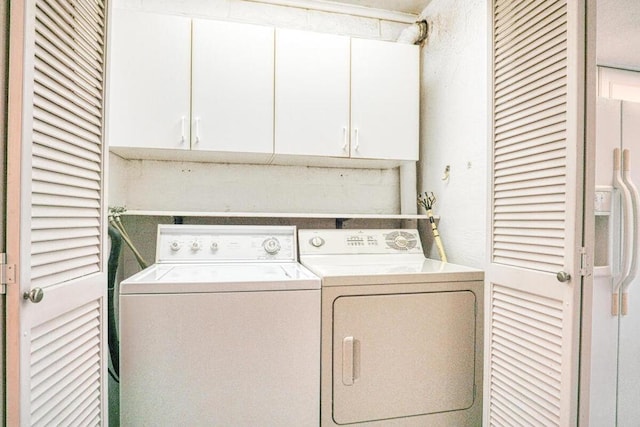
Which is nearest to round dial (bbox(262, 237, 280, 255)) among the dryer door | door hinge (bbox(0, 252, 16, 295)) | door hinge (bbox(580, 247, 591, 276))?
the dryer door

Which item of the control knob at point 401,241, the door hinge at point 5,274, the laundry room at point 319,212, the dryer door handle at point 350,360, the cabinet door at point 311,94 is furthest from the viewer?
the control knob at point 401,241

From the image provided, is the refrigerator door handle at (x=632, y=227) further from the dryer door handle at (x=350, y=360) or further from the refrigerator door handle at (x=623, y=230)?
the dryer door handle at (x=350, y=360)

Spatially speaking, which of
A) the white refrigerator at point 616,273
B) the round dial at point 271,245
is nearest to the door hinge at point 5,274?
the round dial at point 271,245

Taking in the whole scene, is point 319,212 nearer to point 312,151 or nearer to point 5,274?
point 312,151

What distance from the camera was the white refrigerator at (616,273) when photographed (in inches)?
64.5

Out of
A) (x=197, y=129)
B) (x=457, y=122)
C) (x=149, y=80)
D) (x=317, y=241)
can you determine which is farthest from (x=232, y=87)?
(x=457, y=122)

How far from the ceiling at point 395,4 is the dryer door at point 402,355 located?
189 centimetres

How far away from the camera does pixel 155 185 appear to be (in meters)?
2.26

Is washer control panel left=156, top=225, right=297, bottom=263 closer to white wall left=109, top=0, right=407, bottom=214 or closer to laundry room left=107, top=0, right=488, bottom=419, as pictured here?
laundry room left=107, top=0, right=488, bottom=419

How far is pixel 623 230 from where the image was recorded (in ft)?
5.40

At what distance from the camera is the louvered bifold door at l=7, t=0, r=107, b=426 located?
927mm

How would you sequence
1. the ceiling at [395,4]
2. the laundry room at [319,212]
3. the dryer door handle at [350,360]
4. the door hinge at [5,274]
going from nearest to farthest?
the door hinge at [5,274], the laundry room at [319,212], the dryer door handle at [350,360], the ceiling at [395,4]

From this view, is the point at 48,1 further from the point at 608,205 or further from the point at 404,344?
the point at 608,205

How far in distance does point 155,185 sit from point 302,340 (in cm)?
135
